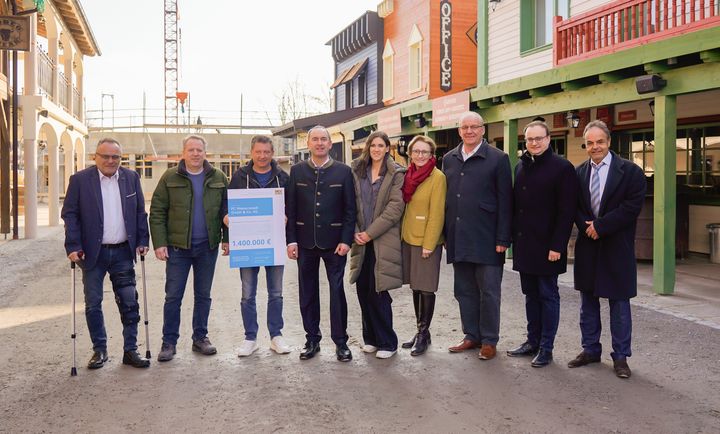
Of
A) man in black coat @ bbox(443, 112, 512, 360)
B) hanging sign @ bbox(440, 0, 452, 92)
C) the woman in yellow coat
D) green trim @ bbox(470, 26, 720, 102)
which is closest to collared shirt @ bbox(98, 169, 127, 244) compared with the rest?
the woman in yellow coat

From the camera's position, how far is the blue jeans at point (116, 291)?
16.7 ft

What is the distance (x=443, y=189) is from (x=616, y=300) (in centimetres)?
155

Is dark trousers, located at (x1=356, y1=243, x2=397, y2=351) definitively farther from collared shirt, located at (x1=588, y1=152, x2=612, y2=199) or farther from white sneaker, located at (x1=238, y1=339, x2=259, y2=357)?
collared shirt, located at (x1=588, y1=152, x2=612, y2=199)

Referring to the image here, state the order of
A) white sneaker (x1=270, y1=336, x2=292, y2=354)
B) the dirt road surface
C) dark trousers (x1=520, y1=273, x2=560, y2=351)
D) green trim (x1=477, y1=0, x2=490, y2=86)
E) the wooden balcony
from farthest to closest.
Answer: green trim (x1=477, y1=0, x2=490, y2=86) < the wooden balcony < white sneaker (x1=270, y1=336, x2=292, y2=354) < dark trousers (x1=520, y1=273, x2=560, y2=351) < the dirt road surface

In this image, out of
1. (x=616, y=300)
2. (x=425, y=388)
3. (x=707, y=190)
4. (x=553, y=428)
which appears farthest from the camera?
(x=707, y=190)

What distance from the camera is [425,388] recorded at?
464 cm

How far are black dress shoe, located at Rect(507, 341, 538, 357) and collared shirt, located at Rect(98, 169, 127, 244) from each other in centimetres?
319

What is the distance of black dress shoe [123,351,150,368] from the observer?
200 inches

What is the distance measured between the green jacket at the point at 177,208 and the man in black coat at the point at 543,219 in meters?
2.43

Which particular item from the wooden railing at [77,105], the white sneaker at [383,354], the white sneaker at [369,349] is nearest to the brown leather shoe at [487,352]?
the white sneaker at [383,354]

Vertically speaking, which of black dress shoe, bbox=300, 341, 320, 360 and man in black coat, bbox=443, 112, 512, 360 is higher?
man in black coat, bbox=443, 112, 512, 360

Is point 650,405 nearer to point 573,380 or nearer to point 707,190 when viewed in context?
point 573,380

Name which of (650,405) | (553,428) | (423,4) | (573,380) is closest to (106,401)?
(553,428)

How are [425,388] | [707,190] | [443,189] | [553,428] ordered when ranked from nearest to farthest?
[553,428] → [425,388] → [443,189] → [707,190]
